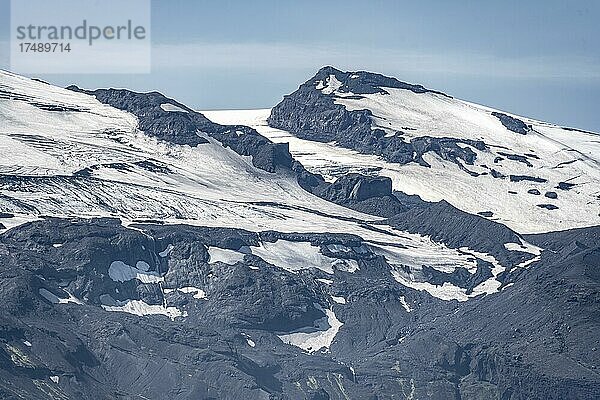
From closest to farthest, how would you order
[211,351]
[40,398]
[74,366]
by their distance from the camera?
1. [40,398]
2. [74,366]
3. [211,351]

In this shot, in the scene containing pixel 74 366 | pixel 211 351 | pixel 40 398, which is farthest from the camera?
pixel 211 351

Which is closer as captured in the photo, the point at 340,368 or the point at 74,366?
the point at 74,366

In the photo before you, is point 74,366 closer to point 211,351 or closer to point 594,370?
point 211,351

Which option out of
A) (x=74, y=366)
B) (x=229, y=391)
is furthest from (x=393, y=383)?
(x=74, y=366)

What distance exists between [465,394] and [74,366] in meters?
48.4

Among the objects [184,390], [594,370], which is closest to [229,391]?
[184,390]

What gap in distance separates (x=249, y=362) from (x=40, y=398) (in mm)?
33376

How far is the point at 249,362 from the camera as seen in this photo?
192 m

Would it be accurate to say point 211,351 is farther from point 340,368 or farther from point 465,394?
point 465,394

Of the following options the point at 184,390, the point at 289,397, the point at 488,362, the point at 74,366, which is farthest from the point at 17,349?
the point at 488,362

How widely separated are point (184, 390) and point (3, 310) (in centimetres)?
2439

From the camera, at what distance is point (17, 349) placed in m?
176

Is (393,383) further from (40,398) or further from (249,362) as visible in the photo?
(40,398)

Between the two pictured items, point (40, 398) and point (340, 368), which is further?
point (340, 368)
